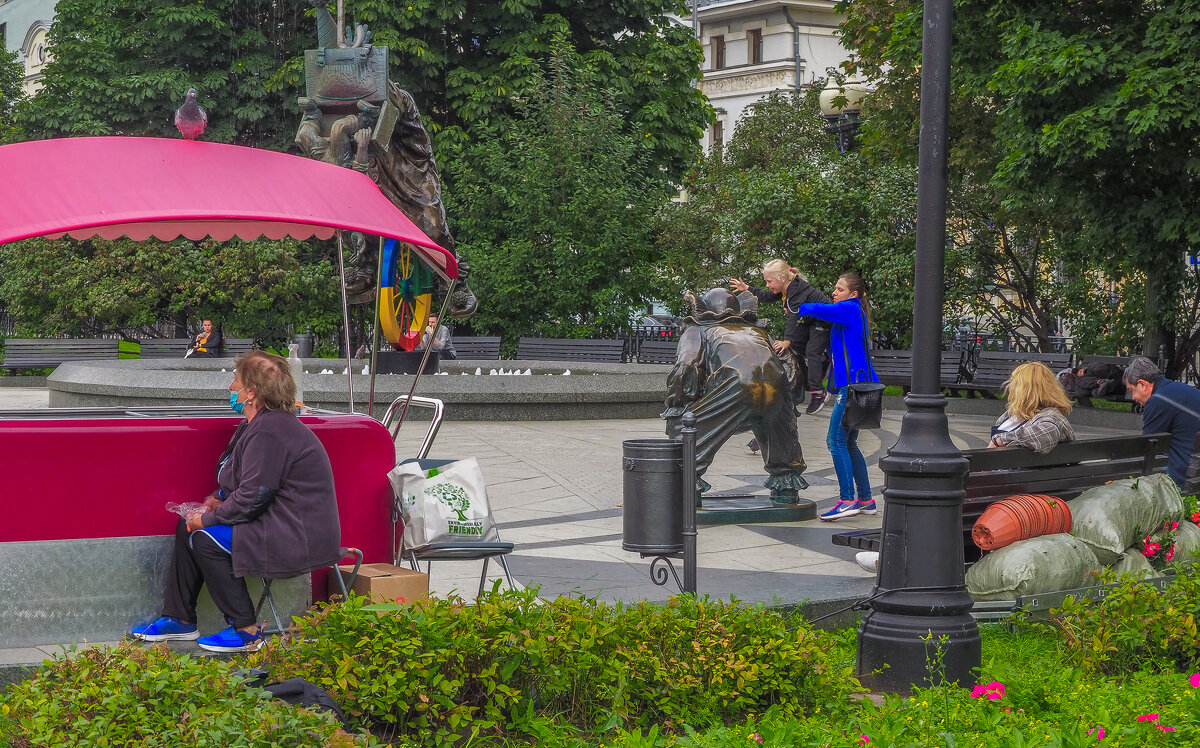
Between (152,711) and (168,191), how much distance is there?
2.85 metres

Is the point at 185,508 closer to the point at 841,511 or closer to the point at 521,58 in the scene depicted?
the point at 841,511

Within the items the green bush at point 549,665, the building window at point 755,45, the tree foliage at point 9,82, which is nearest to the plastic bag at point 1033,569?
the green bush at point 549,665

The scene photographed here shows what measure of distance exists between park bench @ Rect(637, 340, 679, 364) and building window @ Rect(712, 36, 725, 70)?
38846 mm

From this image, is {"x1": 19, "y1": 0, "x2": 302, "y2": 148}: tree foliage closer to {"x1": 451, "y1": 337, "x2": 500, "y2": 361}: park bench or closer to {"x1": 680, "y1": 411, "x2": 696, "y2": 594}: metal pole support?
{"x1": 451, "y1": 337, "x2": 500, "y2": 361}: park bench

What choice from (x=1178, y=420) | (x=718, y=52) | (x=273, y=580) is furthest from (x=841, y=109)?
(x=718, y=52)

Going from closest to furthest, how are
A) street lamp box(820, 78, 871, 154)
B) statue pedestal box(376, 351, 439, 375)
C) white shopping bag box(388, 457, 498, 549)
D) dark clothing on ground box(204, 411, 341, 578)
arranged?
dark clothing on ground box(204, 411, 341, 578) < white shopping bag box(388, 457, 498, 549) < statue pedestal box(376, 351, 439, 375) < street lamp box(820, 78, 871, 154)

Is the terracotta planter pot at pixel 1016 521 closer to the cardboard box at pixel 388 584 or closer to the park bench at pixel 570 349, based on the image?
the cardboard box at pixel 388 584

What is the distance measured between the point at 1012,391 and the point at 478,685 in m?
4.30

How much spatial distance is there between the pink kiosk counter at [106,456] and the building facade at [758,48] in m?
54.8

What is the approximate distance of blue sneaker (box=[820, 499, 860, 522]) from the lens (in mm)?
9431

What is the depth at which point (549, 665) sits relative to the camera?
4.54 m

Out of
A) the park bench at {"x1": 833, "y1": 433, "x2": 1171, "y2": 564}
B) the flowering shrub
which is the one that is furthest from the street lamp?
the flowering shrub

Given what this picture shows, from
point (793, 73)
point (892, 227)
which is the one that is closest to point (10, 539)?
point (892, 227)

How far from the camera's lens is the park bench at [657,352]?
27.1m
